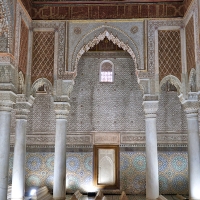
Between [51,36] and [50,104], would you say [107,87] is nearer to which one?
[50,104]

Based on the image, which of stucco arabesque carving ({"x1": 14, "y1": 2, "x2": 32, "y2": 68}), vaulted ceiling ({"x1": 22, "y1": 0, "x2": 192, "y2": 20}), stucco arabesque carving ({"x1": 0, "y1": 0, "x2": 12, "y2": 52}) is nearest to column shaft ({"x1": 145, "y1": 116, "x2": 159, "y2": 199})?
vaulted ceiling ({"x1": 22, "y1": 0, "x2": 192, "y2": 20})

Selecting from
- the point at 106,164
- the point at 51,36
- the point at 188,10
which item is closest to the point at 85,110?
the point at 106,164

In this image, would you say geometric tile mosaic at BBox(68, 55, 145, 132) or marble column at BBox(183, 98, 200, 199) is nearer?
marble column at BBox(183, 98, 200, 199)

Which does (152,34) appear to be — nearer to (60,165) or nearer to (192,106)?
(192,106)

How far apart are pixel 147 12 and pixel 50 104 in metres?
5.83

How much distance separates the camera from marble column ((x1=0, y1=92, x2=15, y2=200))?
8.15 metres

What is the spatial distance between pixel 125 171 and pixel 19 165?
15.7 feet

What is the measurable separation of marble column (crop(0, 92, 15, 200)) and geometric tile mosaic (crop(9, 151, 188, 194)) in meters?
5.10

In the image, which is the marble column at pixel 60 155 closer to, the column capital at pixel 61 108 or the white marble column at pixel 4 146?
the column capital at pixel 61 108

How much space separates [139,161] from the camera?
43.4ft

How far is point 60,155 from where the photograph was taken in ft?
33.9

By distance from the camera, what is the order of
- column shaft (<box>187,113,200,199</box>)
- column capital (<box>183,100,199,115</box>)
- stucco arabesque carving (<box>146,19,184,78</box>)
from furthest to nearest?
stucco arabesque carving (<box>146,19,184,78</box>), column capital (<box>183,100,199,115</box>), column shaft (<box>187,113,200,199</box>)

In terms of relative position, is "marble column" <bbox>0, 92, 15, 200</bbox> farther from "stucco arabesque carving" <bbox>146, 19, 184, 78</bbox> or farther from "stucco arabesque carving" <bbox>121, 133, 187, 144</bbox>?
"stucco arabesque carving" <bbox>121, 133, 187, 144</bbox>

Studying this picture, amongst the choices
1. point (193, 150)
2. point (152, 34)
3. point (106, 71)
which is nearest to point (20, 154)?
point (193, 150)
